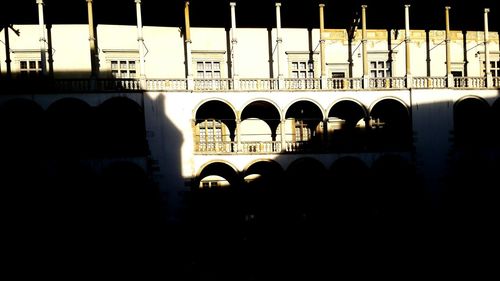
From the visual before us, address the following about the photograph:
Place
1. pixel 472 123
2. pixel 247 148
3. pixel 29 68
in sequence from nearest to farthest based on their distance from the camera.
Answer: pixel 247 148 < pixel 29 68 < pixel 472 123

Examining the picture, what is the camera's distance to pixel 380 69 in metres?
25.1

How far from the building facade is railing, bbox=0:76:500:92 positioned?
0.36ft

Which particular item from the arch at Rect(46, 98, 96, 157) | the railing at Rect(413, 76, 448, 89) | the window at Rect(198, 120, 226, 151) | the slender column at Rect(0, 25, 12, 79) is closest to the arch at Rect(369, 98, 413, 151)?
the railing at Rect(413, 76, 448, 89)

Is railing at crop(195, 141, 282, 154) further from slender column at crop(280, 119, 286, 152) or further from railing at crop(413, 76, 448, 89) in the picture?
railing at crop(413, 76, 448, 89)

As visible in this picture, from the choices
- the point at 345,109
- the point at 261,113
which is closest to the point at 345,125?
the point at 345,109

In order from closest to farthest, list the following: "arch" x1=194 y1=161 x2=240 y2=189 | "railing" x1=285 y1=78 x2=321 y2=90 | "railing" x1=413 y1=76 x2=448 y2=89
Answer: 1. "railing" x1=285 y1=78 x2=321 y2=90
2. "railing" x1=413 y1=76 x2=448 y2=89
3. "arch" x1=194 y1=161 x2=240 y2=189

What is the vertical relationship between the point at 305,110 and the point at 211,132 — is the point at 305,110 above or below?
above

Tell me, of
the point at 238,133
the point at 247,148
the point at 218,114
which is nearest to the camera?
the point at 238,133

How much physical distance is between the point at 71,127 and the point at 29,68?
185 inches

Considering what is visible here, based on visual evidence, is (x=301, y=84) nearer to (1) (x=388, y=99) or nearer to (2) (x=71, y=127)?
(1) (x=388, y=99)

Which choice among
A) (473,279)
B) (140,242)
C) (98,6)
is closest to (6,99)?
(98,6)

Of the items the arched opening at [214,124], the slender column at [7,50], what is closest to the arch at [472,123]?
the arched opening at [214,124]

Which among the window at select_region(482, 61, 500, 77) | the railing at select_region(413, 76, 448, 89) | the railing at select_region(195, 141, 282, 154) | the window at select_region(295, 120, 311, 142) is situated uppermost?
the window at select_region(482, 61, 500, 77)

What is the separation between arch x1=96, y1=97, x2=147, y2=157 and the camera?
21.6 meters
